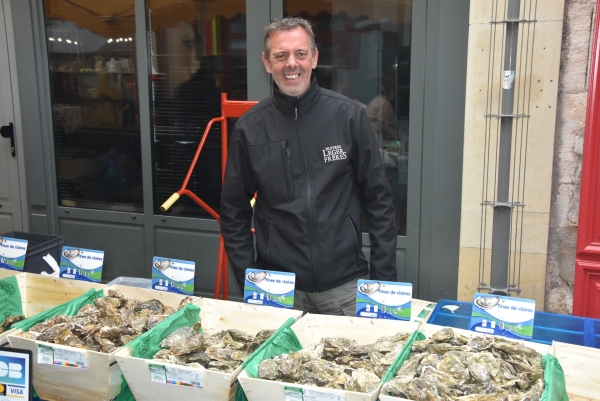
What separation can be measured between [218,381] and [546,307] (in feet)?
8.19

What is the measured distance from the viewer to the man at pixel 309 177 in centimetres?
237

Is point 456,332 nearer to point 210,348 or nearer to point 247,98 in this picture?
point 210,348

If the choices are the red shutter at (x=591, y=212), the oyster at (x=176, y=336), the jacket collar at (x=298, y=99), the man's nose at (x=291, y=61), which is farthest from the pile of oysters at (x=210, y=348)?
the red shutter at (x=591, y=212)

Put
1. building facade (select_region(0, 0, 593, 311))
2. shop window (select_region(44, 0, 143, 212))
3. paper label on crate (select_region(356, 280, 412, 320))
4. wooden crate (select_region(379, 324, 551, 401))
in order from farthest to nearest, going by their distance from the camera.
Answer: shop window (select_region(44, 0, 143, 212)), building facade (select_region(0, 0, 593, 311)), paper label on crate (select_region(356, 280, 412, 320)), wooden crate (select_region(379, 324, 551, 401))

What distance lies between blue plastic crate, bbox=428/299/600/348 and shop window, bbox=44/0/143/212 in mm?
3101

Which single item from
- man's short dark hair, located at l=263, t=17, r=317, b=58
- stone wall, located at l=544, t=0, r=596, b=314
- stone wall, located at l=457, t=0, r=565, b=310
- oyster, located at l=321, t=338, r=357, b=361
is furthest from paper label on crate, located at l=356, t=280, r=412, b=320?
stone wall, located at l=544, t=0, r=596, b=314

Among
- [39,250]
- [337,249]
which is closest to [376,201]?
[337,249]

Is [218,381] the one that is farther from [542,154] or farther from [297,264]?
[542,154]

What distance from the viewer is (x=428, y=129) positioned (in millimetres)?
3844

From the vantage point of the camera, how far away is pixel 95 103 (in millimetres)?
4855

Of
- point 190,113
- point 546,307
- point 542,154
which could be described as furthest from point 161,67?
point 546,307

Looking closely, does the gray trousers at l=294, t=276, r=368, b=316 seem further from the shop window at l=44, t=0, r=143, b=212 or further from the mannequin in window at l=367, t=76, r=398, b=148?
the shop window at l=44, t=0, r=143, b=212

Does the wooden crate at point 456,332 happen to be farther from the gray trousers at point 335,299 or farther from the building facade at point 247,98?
the building facade at point 247,98

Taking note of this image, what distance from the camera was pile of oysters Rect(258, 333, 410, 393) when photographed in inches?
68.9
